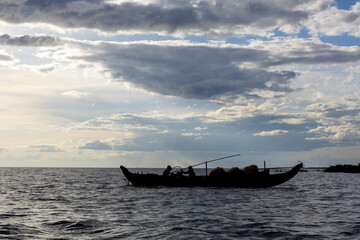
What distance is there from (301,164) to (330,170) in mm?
113158

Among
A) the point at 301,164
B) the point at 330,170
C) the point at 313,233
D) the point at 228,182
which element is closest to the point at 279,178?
the point at 301,164

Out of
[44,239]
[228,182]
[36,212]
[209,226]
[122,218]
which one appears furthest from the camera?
[228,182]

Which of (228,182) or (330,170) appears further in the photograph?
(330,170)

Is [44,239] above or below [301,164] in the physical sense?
below

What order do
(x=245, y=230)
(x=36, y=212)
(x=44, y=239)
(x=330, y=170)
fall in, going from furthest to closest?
1. (x=330, y=170)
2. (x=36, y=212)
3. (x=245, y=230)
4. (x=44, y=239)

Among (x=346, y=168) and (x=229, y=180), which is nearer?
(x=229, y=180)

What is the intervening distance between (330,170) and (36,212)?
140 metres

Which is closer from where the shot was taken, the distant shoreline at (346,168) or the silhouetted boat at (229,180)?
the silhouetted boat at (229,180)

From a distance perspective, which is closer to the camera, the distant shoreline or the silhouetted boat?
the silhouetted boat

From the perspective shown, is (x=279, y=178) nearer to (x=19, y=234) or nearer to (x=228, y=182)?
(x=228, y=182)

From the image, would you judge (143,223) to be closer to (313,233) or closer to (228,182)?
(313,233)

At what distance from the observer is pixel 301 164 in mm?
41469

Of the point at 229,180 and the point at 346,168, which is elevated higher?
the point at 229,180

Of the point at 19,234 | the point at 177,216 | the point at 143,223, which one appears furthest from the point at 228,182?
the point at 19,234
